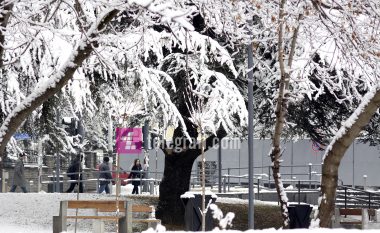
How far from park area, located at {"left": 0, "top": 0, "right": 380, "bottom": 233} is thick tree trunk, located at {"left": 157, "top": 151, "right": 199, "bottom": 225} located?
0.09 feet

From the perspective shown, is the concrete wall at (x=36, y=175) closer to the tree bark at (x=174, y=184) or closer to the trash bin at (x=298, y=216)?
the tree bark at (x=174, y=184)

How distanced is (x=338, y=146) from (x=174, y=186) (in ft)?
31.1

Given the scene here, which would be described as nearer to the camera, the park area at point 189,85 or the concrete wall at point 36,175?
the park area at point 189,85

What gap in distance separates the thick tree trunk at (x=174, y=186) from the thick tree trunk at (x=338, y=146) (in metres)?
8.74

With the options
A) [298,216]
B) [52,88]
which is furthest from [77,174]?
[52,88]

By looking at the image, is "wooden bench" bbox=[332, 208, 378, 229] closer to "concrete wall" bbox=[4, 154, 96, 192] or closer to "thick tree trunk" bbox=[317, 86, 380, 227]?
"thick tree trunk" bbox=[317, 86, 380, 227]

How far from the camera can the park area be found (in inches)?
474

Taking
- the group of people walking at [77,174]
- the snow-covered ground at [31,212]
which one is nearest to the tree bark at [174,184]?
the snow-covered ground at [31,212]

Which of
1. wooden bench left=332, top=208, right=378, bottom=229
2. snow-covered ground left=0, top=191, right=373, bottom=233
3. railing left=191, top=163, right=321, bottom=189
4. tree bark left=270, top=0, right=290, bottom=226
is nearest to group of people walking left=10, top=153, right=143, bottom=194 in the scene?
snow-covered ground left=0, top=191, right=373, bottom=233

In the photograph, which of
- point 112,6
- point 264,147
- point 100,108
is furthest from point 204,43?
point 264,147

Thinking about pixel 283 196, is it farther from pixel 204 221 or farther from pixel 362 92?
pixel 362 92

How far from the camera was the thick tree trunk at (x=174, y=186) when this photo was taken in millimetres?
22219

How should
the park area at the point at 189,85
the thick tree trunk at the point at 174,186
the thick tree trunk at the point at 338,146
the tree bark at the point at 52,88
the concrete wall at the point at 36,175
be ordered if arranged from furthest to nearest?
1. the concrete wall at the point at 36,175
2. the thick tree trunk at the point at 174,186
3. the thick tree trunk at the point at 338,146
4. the park area at the point at 189,85
5. the tree bark at the point at 52,88

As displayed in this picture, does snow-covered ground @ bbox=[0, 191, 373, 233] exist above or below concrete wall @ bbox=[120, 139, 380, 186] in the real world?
below
